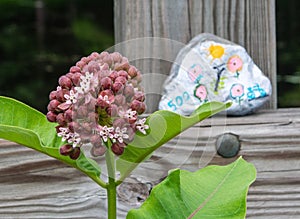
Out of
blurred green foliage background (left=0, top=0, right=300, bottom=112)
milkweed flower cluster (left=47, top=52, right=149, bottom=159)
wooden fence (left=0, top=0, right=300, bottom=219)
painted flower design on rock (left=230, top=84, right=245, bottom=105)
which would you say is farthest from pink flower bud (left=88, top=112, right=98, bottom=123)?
blurred green foliage background (left=0, top=0, right=300, bottom=112)

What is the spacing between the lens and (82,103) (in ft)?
2.61

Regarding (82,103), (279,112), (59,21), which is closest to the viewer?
(82,103)

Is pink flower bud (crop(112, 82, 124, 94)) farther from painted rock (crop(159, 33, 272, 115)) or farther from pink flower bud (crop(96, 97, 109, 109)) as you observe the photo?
painted rock (crop(159, 33, 272, 115))

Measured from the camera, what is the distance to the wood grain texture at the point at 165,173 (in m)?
1.10

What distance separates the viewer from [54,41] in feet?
12.5

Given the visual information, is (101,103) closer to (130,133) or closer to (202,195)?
(130,133)

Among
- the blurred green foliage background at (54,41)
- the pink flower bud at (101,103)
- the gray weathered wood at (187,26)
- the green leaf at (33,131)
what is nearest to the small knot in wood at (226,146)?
the gray weathered wood at (187,26)

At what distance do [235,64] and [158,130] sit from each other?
0.39 metres

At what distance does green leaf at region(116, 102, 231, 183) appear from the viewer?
33.5 inches

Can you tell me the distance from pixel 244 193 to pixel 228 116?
31cm

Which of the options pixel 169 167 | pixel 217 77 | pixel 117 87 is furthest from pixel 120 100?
pixel 217 77

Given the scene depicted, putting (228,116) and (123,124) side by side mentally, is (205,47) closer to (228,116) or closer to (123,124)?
(228,116)

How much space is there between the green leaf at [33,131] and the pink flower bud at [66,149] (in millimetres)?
31

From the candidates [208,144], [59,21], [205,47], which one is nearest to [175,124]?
[208,144]
